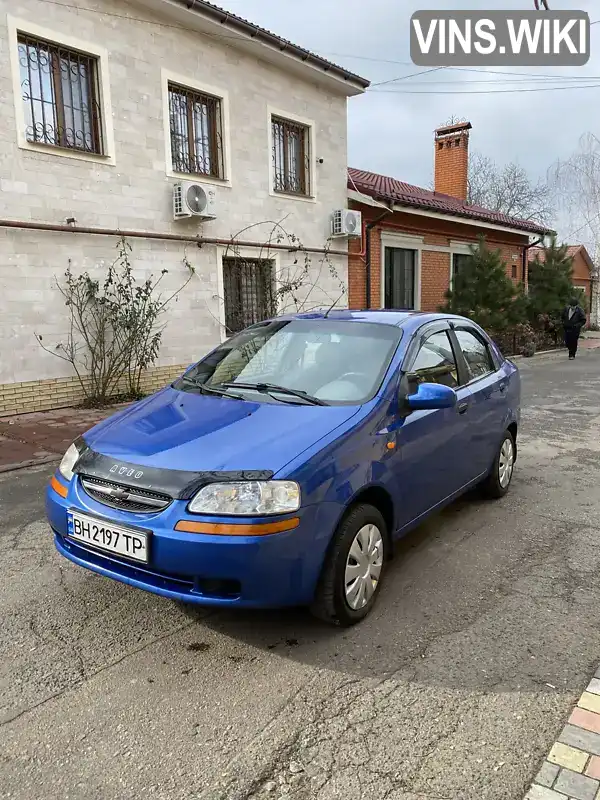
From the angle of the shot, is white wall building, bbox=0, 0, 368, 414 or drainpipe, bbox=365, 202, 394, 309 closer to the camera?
white wall building, bbox=0, 0, 368, 414

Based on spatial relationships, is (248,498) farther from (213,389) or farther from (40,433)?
(40,433)

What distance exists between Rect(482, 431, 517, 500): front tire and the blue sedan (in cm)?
75

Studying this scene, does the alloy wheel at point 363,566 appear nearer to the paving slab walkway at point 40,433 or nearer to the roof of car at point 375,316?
the roof of car at point 375,316

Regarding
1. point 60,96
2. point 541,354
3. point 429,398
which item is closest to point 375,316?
point 429,398

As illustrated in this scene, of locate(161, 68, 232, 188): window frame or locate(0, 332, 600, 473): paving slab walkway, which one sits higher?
locate(161, 68, 232, 188): window frame

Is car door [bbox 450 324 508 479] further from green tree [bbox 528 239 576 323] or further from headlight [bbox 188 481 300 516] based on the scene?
green tree [bbox 528 239 576 323]

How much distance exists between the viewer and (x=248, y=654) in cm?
280

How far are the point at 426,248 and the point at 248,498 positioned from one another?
48.7 ft

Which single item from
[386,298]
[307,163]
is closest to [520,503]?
[307,163]

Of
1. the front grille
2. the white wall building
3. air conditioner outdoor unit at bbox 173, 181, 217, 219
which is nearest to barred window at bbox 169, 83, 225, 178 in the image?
the white wall building

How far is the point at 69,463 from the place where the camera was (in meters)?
3.18

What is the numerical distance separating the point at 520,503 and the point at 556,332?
650 inches

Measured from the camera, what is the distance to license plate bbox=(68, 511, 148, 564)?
105 inches

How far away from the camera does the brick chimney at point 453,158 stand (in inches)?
860
